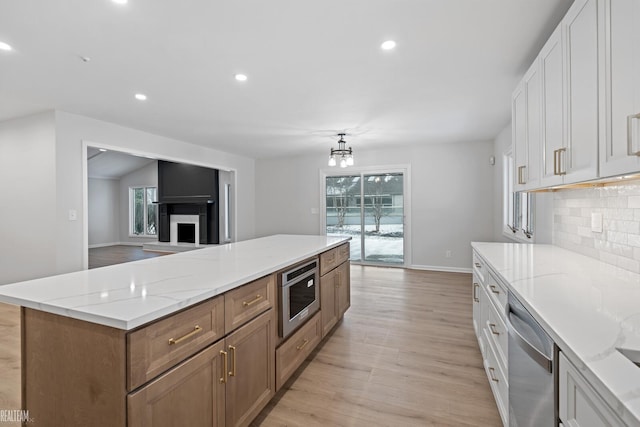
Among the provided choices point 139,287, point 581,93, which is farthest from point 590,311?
point 139,287

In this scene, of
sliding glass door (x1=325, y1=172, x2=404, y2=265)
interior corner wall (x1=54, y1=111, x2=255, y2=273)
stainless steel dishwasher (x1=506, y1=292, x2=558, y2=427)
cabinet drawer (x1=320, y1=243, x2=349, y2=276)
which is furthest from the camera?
sliding glass door (x1=325, y1=172, x2=404, y2=265)

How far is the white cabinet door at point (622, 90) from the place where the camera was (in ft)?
3.43

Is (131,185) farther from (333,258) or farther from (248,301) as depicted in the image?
(248,301)

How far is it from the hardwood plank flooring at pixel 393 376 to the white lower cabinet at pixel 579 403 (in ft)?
3.44

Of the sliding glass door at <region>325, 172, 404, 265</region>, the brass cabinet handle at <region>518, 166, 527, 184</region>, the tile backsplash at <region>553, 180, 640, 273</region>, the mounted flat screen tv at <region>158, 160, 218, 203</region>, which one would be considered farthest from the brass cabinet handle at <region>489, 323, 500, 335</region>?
the mounted flat screen tv at <region>158, 160, 218, 203</region>

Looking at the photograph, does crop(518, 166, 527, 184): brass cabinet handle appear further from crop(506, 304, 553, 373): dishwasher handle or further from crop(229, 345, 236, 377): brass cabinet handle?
crop(229, 345, 236, 377): brass cabinet handle

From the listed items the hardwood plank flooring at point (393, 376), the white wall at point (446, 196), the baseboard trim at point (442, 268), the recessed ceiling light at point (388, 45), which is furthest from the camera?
the baseboard trim at point (442, 268)

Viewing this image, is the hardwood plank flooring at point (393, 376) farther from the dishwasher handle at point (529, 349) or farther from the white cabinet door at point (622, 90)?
the white cabinet door at point (622, 90)

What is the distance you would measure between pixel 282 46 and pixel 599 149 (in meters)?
1.97

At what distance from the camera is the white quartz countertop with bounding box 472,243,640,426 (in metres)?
0.66

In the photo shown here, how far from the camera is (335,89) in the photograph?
2.96 metres

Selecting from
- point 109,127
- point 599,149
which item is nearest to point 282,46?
point 599,149

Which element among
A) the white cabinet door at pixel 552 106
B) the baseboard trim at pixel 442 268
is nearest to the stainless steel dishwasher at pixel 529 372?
the white cabinet door at pixel 552 106

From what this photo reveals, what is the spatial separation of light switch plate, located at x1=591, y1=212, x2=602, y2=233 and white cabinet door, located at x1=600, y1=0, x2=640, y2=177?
0.80 metres
